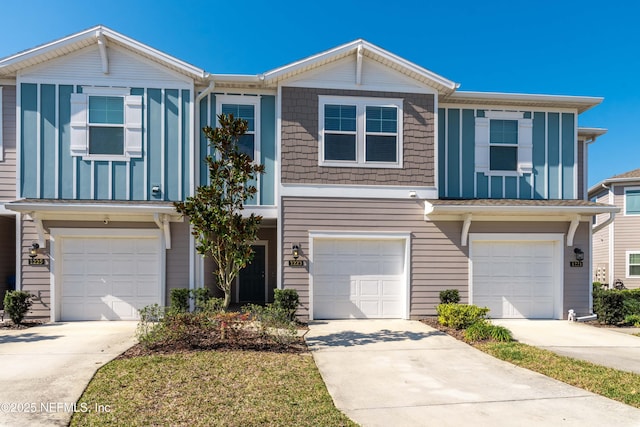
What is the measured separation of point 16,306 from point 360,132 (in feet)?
29.8

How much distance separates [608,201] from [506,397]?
60.9 ft

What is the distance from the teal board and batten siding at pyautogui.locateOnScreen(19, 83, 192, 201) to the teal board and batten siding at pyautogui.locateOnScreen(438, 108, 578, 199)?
6973 millimetres

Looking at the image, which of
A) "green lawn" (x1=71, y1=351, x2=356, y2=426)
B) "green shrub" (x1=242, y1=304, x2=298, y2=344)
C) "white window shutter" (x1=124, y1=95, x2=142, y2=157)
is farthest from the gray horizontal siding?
"white window shutter" (x1=124, y1=95, x2=142, y2=157)

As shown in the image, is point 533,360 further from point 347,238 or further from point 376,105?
point 376,105

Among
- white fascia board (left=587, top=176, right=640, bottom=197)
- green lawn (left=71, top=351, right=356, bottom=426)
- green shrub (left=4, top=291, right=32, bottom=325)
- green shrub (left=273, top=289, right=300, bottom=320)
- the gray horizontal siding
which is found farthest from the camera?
white fascia board (left=587, top=176, right=640, bottom=197)

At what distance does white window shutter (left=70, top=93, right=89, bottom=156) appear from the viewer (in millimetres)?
9859

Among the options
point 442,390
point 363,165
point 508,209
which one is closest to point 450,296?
point 508,209

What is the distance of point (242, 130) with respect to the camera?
23.3 feet

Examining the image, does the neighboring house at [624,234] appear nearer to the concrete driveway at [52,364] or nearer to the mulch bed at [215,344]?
the mulch bed at [215,344]

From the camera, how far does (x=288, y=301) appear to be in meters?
9.48

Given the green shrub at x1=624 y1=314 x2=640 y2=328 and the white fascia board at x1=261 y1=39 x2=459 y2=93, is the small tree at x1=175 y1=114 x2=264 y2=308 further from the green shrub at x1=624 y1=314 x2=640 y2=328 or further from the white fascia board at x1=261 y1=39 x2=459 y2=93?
the green shrub at x1=624 y1=314 x2=640 y2=328

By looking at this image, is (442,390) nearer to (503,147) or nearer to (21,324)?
(503,147)

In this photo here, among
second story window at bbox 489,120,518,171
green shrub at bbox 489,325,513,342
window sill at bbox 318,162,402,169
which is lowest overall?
green shrub at bbox 489,325,513,342

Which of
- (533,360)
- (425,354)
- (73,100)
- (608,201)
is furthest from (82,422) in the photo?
(608,201)
